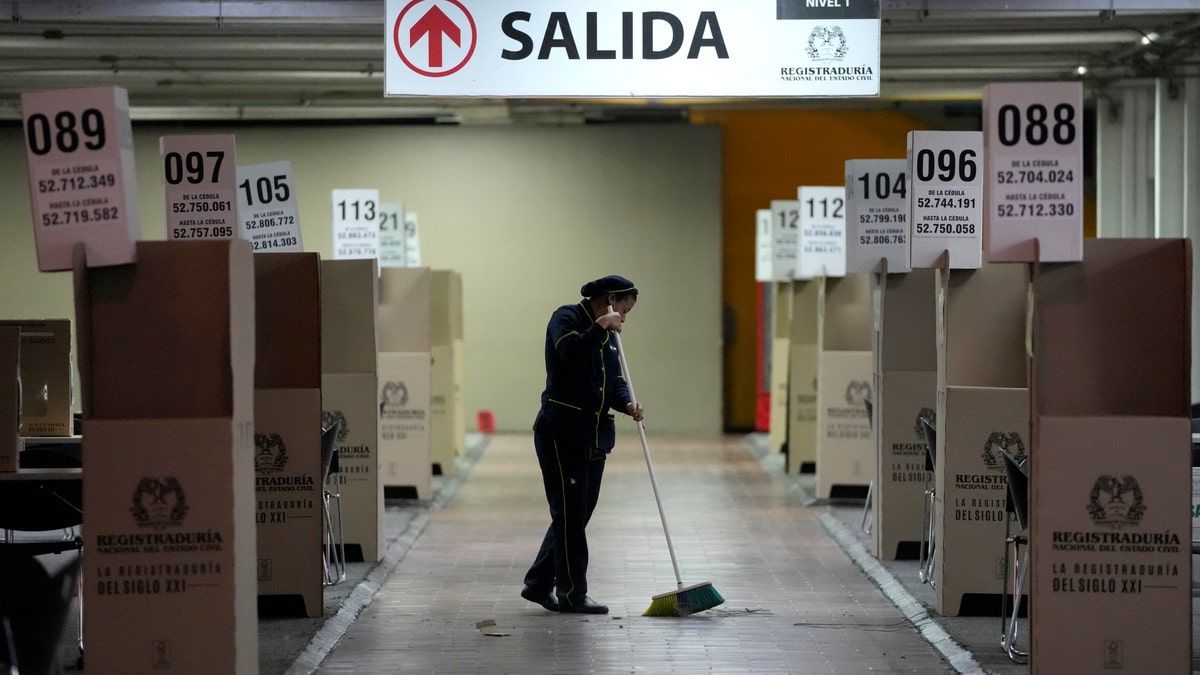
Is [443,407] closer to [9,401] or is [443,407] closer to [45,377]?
[45,377]

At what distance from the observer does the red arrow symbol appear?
Answer: 7.54 m

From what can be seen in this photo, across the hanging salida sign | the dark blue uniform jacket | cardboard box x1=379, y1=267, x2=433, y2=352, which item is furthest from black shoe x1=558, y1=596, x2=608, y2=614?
cardboard box x1=379, y1=267, x2=433, y2=352

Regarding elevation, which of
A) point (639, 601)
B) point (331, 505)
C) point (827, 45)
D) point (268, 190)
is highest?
point (827, 45)

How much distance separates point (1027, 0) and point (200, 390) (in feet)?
20.3

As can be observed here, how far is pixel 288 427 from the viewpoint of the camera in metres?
7.11

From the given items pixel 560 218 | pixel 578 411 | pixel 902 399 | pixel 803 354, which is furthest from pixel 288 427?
pixel 560 218

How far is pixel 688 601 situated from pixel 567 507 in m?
0.77

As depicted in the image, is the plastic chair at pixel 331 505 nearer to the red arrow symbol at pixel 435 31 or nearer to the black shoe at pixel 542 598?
the black shoe at pixel 542 598

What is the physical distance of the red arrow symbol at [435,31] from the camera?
7.54 metres

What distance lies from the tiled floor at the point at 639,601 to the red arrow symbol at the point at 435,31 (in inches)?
113

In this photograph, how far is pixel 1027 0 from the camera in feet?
29.8

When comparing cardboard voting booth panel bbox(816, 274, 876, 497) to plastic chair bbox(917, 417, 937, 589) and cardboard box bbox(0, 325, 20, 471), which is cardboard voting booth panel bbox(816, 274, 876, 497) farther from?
cardboard box bbox(0, 325, 20, 471)

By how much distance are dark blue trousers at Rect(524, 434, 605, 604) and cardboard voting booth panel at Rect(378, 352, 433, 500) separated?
410 cm

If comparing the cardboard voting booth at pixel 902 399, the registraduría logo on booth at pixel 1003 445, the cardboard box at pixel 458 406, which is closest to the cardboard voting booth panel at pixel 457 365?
the cardboard box at pixel 458 406
